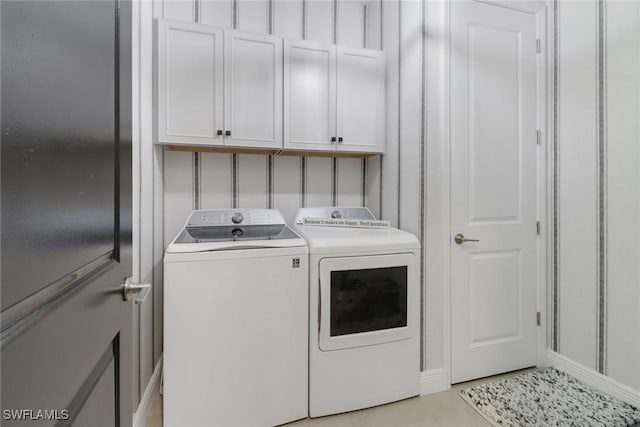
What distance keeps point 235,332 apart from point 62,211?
1.21 metres

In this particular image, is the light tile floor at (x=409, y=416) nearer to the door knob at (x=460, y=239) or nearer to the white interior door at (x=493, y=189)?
the white interior door at (x=493, y=189)

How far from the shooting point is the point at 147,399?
5.34 ft

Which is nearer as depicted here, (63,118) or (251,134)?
(63,118)

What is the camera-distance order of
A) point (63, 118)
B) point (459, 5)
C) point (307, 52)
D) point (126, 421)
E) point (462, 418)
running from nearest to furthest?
point (63, 118), point (126, 421), point (462, 418), point (459, 5), point (307, 52)

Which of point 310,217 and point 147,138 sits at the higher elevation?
point 147,138

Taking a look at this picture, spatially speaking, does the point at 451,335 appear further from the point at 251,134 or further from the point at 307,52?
the point at 307,52

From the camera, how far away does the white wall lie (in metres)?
1.66

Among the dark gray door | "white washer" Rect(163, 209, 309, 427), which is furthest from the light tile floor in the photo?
the dark gray door

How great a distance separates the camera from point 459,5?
1.88m

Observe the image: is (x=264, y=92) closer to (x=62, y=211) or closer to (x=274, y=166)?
(x=274, y=166)

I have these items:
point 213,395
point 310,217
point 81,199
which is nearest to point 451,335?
point 310,217

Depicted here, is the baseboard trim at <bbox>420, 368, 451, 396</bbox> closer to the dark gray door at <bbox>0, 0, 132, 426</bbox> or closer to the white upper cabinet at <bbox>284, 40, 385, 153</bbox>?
the white upper cabinet at <bbox>284, 40, 385, 153</bbox>

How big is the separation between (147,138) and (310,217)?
1.19 meters

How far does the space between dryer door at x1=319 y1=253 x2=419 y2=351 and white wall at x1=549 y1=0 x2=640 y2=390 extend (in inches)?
45.0
